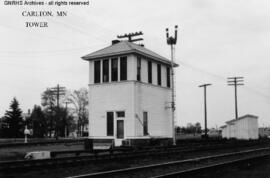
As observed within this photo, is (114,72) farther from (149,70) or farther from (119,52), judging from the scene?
(149,70)

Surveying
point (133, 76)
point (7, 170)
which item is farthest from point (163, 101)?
point (7, 170)

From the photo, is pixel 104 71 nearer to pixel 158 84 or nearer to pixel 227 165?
pixel 158 84

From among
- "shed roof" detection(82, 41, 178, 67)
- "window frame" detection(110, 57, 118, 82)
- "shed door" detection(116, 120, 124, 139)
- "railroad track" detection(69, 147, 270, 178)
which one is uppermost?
"shed roof" detection(82, 41, 178, 67)

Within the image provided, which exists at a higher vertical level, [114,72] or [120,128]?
[114,72]

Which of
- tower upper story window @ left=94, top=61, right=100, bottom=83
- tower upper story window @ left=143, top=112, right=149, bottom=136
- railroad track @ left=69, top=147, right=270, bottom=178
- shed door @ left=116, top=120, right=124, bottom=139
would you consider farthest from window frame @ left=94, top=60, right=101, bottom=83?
railroad track @ left=69, top=147, right=270, bottom=178

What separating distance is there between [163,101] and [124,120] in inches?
220

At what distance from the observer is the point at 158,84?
3186 cm

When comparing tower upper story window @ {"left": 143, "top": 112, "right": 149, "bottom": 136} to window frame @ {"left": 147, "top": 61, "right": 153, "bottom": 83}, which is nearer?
tower upper story window @ {"left": 143, "top": 112, "right": 149, "bottom": 136}

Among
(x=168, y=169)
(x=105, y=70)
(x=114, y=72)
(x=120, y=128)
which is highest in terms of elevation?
(x=105, y=70)

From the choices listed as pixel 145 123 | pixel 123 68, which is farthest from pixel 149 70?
pixel 145 123

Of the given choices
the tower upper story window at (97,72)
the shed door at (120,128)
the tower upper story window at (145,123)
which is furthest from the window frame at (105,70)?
the tower upper story window at (145,123)

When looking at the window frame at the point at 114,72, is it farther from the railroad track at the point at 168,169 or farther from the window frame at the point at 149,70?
the railroad track at the point at 168,169

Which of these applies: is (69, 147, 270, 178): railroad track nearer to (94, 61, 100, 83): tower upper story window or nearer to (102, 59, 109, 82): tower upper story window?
(102, 59, 109, 82): tower upper story window

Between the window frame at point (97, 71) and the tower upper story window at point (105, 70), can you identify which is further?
the window frame at point (97, 71)
